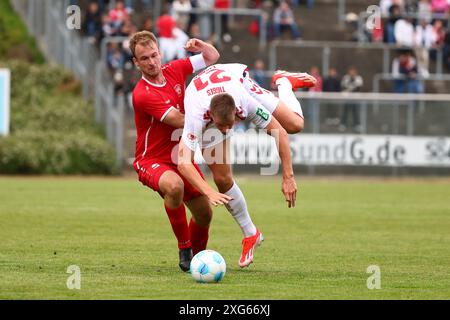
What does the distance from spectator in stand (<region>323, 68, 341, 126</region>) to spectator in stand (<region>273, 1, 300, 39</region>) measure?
11.3 feet

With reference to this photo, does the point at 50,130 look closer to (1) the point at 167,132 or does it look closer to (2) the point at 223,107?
(1) the point at 167,132

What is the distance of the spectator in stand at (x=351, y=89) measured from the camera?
3209cm

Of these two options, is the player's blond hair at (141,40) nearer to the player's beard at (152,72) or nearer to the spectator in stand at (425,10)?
the player's beard at (152,72)

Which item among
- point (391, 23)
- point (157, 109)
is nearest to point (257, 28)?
point (391, 23)

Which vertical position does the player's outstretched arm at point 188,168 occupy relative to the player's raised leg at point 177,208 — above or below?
above

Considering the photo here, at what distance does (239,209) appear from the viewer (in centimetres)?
1225

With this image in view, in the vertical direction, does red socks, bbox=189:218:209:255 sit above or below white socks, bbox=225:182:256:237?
below

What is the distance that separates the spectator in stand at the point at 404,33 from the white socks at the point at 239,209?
81.6 ft

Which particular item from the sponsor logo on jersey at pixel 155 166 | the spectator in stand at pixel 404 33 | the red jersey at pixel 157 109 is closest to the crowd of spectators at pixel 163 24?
the spectator in stand at pixel 404 33

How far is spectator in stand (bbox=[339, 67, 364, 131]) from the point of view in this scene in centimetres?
3209

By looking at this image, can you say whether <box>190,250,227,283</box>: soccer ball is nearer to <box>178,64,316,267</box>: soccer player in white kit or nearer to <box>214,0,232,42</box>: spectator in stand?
<box>178,64,316,267</box>: soccer player in white kit

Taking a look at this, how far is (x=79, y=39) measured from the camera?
34219mm

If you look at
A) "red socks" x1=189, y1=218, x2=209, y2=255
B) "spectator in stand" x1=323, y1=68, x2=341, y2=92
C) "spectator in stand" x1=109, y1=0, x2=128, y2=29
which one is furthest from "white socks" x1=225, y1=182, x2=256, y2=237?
"spectator in stand" x1=109, y1=0, x2=128, y2=29
